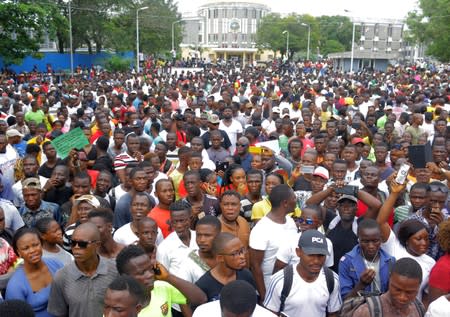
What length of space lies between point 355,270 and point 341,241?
64cm

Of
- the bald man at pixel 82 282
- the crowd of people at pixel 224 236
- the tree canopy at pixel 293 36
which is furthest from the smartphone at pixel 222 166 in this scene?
the tree canopy at pixel 293 36

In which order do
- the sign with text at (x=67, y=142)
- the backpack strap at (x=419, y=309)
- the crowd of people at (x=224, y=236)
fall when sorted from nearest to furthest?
the backpack strap at (x=419, y=309) < the crowd of people at (x=224, y=236) < the sign with text at (x=67, y=142)

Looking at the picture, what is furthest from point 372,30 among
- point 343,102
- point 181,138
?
point 181,138

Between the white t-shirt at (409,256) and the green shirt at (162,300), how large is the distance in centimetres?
179

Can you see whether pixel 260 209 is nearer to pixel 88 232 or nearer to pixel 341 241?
pixel 341 241

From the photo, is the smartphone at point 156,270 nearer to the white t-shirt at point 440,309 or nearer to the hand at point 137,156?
the white t-shirt at point 440,309

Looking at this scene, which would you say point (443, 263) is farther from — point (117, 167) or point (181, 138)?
point (181, 138)

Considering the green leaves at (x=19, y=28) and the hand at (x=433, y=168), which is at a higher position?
the green leaves at (x=19, y=28)

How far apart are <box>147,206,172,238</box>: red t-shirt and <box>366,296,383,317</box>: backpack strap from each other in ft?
7.40

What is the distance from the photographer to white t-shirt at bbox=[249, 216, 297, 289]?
415 cm

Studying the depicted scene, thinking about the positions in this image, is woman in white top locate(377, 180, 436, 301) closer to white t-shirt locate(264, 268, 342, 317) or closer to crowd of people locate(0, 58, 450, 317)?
crowd of people locate(0, 58, 450, 317)

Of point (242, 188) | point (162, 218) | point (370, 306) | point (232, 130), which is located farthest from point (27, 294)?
point (232, 130)

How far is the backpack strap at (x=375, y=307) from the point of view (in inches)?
117

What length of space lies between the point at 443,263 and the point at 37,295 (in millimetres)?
2936
